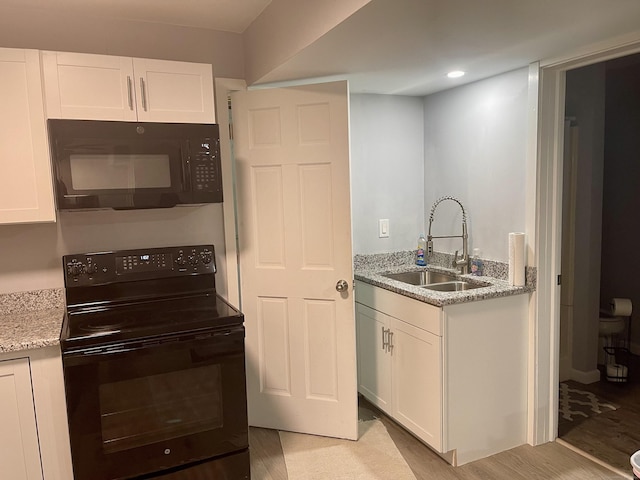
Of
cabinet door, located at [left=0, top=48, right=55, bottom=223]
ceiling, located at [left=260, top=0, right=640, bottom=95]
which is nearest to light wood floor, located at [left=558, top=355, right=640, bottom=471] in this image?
ceiling, located at [left=260, top=0, right=640, bottom=95]

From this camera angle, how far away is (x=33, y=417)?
196cm

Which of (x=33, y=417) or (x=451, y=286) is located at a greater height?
Result: (x=451, y=286)

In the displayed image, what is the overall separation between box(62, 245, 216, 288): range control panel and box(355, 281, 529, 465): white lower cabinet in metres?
1.04

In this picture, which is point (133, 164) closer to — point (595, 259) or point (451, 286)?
point (451, 286)

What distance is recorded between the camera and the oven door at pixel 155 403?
1.94m

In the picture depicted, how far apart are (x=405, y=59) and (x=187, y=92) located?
3.42 ft

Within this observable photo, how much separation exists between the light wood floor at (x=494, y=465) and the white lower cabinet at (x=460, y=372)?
0.06m

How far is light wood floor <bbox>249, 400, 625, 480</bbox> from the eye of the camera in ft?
7.89

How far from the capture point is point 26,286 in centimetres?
238

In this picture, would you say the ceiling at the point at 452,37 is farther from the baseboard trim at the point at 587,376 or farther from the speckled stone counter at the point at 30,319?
the baseboard trim at the point at 587,376

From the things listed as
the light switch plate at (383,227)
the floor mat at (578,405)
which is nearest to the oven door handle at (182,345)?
the light switch plate at (383,227)

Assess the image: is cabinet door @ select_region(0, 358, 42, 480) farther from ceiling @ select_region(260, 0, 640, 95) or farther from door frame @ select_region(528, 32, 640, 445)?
door frame @ select_region(528, 32, 640, 445)

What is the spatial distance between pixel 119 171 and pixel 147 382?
927 millimetres

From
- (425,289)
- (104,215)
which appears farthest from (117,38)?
(425,289)
